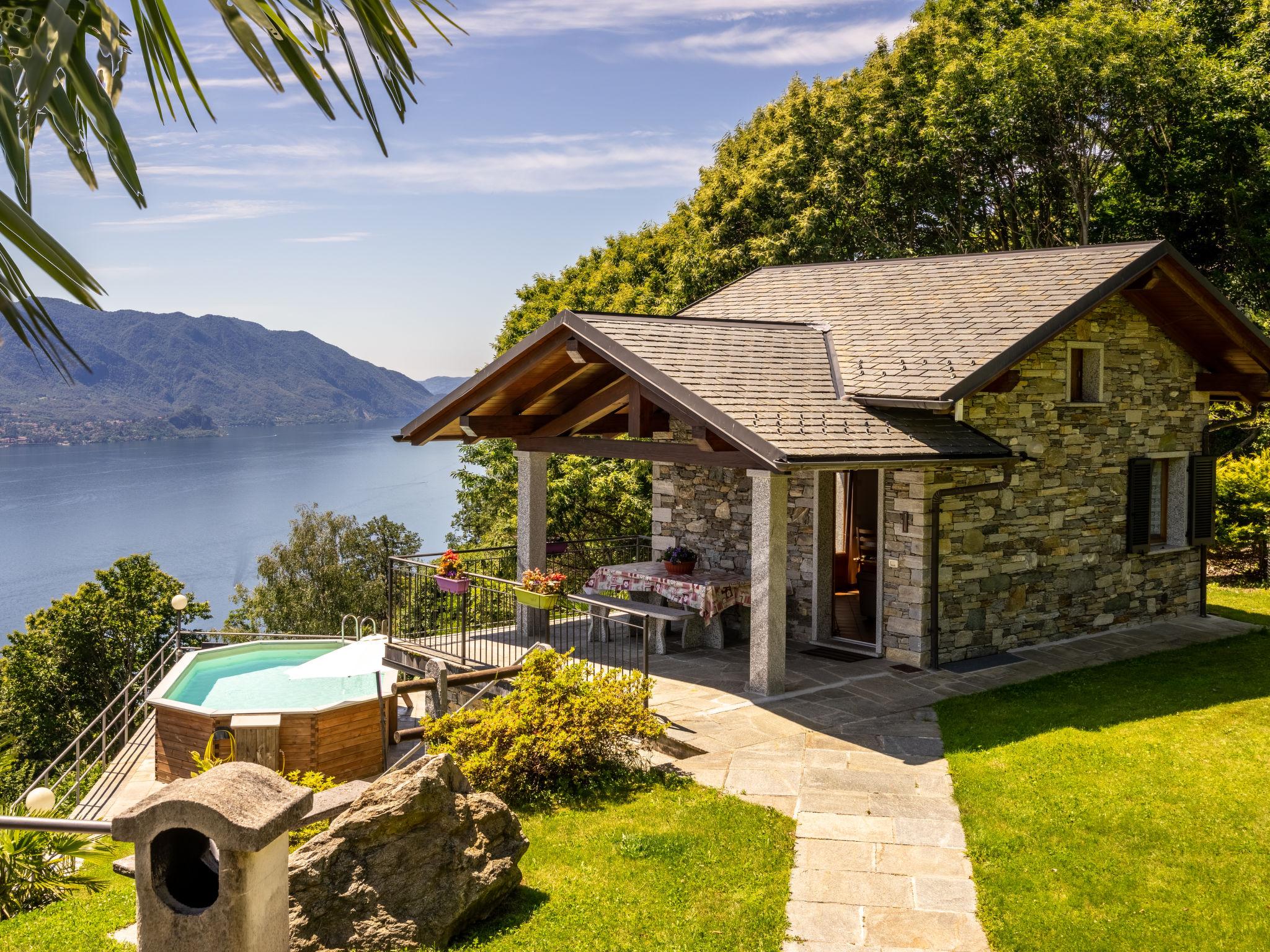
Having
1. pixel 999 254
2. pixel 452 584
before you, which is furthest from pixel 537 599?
pixel 999 254

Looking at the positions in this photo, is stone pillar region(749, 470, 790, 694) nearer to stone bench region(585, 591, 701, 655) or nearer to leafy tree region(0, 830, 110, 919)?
stone bench region(585, 591, 701, 655)

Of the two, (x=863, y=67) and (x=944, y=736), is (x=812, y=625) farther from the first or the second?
(x=863, y=67)

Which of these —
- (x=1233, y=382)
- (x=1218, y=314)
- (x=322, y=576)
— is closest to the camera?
(x=1218, y=314)

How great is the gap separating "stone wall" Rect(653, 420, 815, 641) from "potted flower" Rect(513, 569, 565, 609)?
2438 millimetres

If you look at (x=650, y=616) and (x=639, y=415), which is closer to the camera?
(x=639, y=415)

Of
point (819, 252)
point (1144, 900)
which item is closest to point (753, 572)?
point (1144, 900)

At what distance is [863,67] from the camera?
28438 millimetres

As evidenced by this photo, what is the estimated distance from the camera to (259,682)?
46.7ft

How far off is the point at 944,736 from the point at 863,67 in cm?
2396

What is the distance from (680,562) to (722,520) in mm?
1004

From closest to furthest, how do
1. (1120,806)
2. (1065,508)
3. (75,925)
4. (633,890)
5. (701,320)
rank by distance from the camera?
(75,925), (633,890), (1120,806), (701,320), (1065,508)

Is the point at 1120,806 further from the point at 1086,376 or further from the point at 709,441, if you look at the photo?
the point at 1086,376

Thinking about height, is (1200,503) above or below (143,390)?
below

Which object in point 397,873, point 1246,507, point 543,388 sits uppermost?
point 543,388
